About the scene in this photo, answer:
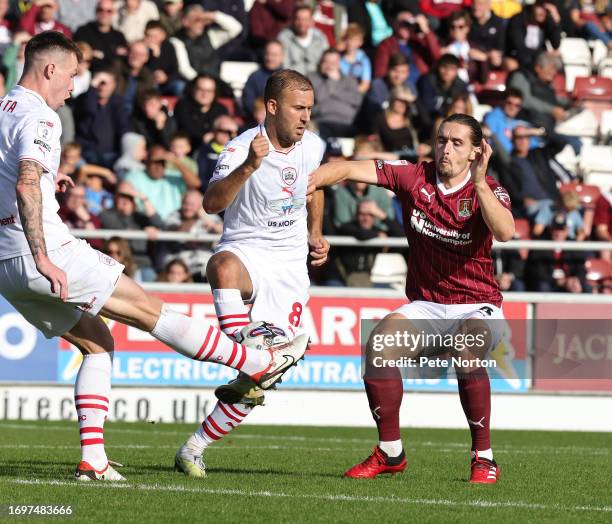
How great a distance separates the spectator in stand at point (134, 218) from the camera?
15477mm

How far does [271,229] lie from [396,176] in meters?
0.91

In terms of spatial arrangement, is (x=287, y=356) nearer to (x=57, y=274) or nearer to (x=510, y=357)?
(x=57, y=274)

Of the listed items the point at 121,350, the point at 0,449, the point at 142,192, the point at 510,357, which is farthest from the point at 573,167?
the point at 0,449

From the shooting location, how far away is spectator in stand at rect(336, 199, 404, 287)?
15445 mm

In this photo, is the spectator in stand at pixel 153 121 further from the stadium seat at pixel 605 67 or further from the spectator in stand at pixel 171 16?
the stadium seat at pixel 605 67

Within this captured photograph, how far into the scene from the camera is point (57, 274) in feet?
23.3

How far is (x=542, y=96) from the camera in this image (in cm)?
1992

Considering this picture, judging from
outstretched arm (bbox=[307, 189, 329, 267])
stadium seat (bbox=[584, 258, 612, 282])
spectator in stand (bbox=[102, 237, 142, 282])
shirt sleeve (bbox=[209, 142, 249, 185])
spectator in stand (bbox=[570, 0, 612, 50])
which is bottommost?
stadium seat (bbox=[584, 258, 612, 282])

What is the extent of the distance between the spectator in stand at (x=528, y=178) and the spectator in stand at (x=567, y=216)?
0.11 meters

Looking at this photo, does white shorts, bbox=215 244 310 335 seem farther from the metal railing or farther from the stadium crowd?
the stadium crowd

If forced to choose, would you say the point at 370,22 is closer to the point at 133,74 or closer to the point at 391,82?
the point at 391,82

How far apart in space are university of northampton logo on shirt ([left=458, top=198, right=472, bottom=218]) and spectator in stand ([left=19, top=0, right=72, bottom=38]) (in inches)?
425

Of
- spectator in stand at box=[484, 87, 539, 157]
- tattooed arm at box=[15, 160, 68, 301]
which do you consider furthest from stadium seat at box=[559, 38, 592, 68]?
tattooed arm at box=[15, 160, 68, 301]

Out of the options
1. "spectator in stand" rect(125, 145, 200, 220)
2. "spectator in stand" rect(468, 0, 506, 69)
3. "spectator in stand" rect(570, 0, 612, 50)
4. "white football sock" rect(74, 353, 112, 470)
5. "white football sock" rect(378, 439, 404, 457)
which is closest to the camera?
"white football sock" rect(74, 353, 112, 470)
